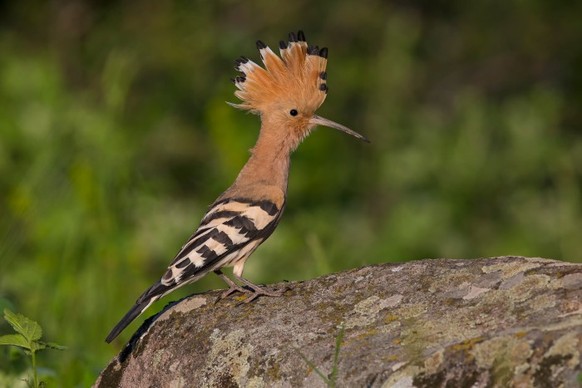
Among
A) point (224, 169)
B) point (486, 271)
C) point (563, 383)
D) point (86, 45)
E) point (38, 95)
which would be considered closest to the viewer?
point (563, 383)

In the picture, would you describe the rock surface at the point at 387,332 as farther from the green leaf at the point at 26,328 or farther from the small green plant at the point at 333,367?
the green leaf at the point at 26,328

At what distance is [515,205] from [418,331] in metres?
5.79

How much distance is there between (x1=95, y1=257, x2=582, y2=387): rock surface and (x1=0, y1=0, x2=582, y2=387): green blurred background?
1.85 m

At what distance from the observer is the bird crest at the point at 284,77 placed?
5117 millimetres

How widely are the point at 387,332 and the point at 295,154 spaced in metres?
5.29

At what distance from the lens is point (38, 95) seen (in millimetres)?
9289

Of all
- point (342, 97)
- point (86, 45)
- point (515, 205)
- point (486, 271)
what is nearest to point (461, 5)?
point (342, 97)

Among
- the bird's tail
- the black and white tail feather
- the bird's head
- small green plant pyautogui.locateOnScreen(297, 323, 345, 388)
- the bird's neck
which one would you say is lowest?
small green plant pyautogui.locateOnScreen(297, 323, 345, 388)

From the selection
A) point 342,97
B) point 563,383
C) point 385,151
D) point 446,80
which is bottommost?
point 563,383

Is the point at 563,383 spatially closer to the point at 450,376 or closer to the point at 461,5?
the point at 450,376

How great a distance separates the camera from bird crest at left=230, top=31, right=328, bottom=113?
5117 mm

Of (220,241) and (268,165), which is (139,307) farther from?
(268,165)

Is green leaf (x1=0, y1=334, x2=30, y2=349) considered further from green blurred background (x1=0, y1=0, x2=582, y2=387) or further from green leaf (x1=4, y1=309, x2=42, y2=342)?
green blurred background (x1=0, y1=0, x2=582, y2=387)

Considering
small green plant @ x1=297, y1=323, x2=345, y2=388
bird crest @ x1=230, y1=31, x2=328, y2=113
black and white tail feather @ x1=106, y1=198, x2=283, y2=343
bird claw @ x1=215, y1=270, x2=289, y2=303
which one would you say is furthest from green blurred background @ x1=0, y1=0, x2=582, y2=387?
small green plant @ x1=297, y1=323, x2=345, y2=388
